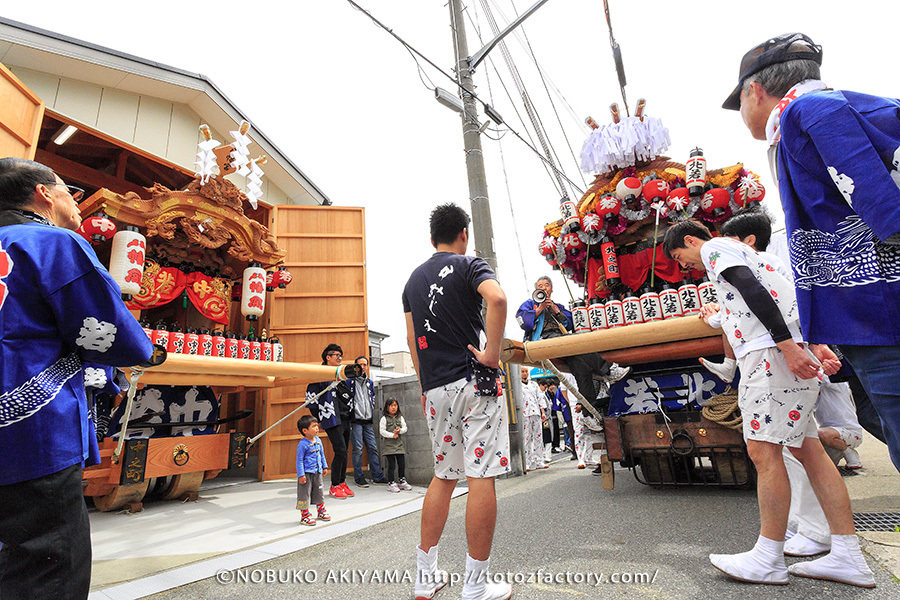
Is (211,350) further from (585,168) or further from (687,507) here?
(687,507)

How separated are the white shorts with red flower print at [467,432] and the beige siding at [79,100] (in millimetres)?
8066

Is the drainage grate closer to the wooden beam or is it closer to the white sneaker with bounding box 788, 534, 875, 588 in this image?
the white sneaker with bounding box 788, 534, 875, 588

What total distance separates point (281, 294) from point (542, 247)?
5.74m

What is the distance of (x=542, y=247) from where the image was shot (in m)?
5.10

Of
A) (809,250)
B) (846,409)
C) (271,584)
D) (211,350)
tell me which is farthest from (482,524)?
(211,350)

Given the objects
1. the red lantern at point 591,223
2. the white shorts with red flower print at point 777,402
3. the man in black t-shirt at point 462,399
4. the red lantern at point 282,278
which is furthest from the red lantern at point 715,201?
the red lantern at point 282,278

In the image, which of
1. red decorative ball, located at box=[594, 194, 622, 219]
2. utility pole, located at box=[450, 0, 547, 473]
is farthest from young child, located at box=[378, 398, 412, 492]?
red decorative ball, located at box=[594, 194, 622, 219]

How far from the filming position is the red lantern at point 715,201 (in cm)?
394

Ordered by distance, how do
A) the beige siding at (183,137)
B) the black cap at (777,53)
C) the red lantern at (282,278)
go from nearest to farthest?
the black cap at (777,53) < the red lantern at (282,278) < the beige siding at (183,137)

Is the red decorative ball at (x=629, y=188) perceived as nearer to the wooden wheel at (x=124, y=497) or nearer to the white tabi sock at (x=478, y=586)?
the white tabi sock at (x=478, y=586)

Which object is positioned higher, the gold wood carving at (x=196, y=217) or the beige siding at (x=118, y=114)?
the beige siding at (x=118, y=114)

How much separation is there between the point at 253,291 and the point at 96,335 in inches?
259

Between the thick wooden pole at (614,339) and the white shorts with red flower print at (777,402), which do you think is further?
the thick wooden pole at (614,339)

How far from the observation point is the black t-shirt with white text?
215cm
